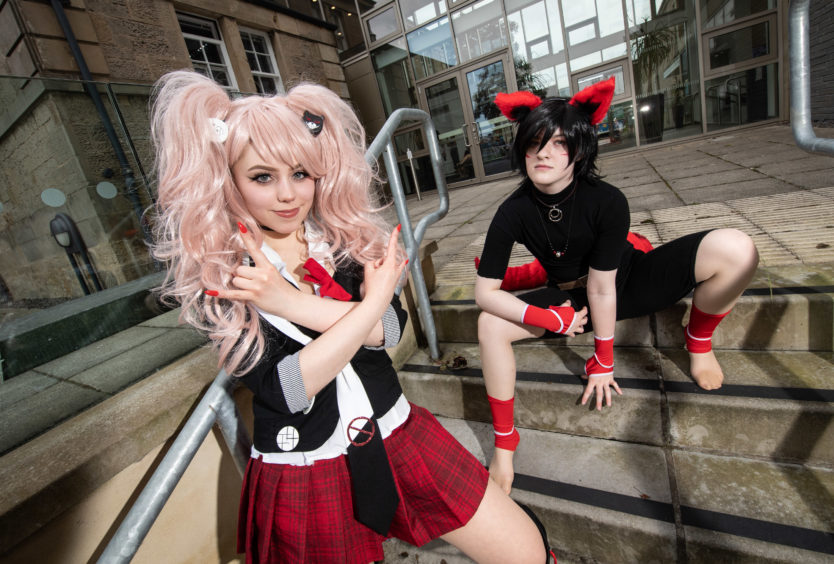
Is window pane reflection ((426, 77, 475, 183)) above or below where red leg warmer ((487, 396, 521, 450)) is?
above

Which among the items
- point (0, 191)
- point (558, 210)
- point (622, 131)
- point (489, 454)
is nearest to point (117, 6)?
point (0, 191)

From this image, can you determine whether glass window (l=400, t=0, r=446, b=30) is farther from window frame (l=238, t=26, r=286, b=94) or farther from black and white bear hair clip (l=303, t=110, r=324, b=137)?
black and white bear hair clip (l=303, t=110, r=324, b=137)

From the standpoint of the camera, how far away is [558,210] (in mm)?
1435

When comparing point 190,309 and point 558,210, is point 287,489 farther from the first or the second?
point 558,210

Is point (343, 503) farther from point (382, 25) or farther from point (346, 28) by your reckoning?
point (346, 28)

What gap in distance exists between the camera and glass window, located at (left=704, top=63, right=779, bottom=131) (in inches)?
258

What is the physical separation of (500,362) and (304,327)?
0.80 meters

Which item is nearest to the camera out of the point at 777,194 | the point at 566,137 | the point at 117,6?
the point at 566,137

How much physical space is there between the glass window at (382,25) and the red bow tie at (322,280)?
941 cm

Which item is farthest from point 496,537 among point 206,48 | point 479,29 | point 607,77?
point 479,29

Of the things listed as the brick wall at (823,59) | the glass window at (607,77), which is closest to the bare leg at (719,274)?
the brick wall at (823,59)

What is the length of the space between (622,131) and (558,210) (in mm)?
7606

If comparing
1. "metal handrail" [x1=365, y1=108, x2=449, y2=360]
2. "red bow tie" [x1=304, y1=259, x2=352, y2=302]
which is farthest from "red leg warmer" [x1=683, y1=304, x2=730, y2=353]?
"red bow tie" [x1=304, y1=259, x2=352, y2=302]

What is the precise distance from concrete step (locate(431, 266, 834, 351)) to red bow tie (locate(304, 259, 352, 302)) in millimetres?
1235
